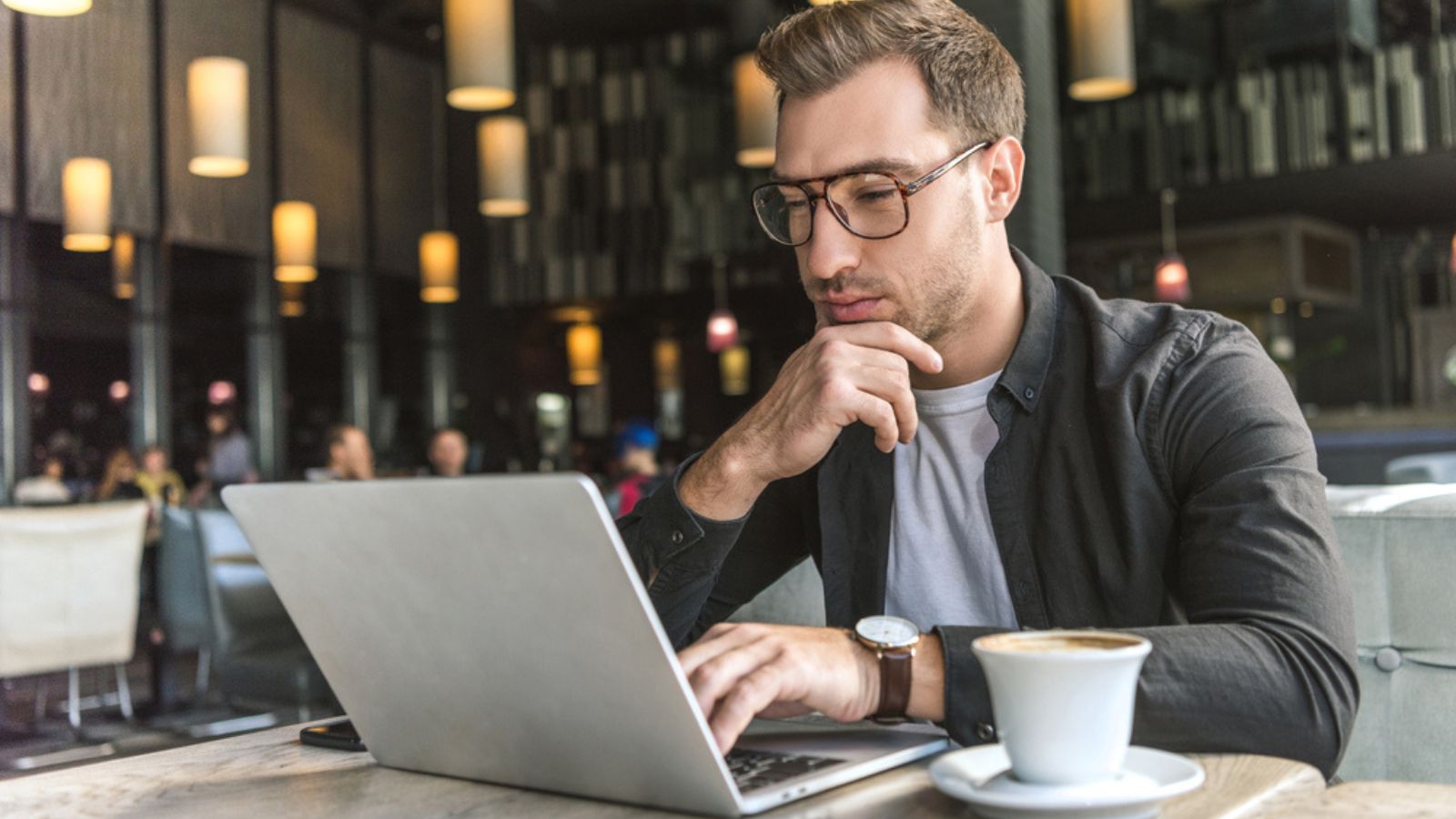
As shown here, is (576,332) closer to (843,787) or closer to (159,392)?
(159,392)

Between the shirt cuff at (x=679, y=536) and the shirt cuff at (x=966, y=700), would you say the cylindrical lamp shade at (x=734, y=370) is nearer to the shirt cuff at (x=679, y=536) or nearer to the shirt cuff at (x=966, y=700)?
the shirt cuff at (x=679, y=536)

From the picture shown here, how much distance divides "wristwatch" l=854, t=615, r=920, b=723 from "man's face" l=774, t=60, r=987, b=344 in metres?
0.48

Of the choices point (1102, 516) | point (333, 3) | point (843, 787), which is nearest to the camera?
point (843, 787)

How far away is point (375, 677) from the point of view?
91cm

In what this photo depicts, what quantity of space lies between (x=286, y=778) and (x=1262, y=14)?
10.8 m

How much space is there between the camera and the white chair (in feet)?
14.8

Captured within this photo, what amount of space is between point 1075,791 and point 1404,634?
104 cm

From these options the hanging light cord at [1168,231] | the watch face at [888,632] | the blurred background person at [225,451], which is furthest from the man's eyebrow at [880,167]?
the hanging light cord at [1168,231]

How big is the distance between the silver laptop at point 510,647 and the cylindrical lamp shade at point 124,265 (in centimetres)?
912

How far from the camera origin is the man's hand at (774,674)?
824mm

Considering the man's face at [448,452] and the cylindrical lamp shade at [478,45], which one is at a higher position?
A: the cylindrical lamp shade at [478,45]

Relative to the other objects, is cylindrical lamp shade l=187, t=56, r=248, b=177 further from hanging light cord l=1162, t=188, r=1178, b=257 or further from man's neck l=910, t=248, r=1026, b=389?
hanging light cord l=1162, t=188, r=1178, b=257

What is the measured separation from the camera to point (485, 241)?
1334 centimetres

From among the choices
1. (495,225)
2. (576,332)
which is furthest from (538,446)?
(495,225)
